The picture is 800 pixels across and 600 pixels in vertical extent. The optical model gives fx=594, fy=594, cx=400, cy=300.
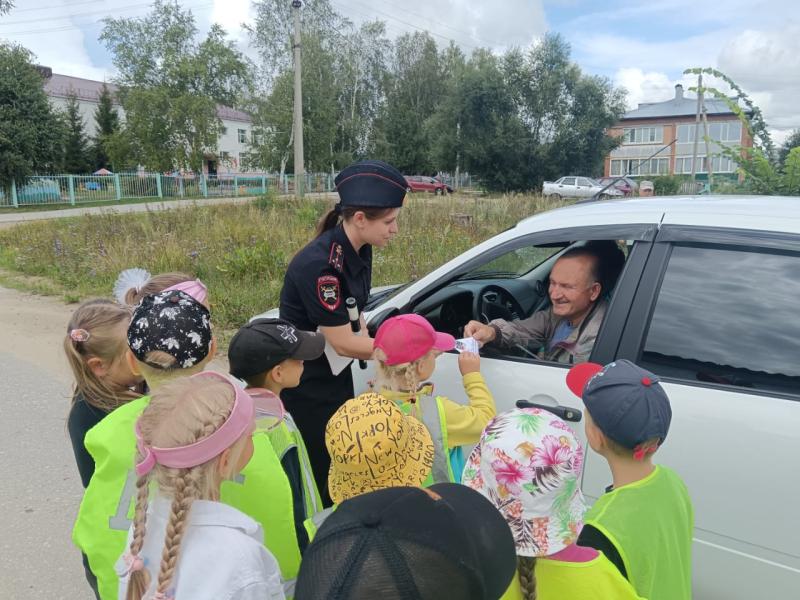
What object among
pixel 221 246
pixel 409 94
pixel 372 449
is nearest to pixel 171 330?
pixel 372 449

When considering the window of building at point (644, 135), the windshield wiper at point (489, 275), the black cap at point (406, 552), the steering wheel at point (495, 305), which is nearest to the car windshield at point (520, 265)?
the windshield wiper at point (489, 275)

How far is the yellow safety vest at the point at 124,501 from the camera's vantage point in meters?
1.63

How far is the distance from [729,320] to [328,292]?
4.89ft

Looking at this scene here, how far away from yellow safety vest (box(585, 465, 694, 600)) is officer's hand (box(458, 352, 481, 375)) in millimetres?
871

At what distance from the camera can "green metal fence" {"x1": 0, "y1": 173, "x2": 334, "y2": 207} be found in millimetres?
27234

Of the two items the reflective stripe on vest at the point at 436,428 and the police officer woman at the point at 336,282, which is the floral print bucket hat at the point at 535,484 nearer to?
the reflective stripe on vest at the point at 436,428

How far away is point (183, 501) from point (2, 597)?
2062mm

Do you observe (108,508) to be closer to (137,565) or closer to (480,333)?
(137,565)

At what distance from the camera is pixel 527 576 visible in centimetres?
128

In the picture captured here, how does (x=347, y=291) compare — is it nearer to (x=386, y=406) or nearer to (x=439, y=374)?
(x=439, y=374)

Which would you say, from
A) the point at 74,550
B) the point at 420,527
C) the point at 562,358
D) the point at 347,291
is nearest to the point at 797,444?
the point at 562,358

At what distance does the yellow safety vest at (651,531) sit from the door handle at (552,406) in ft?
1.85

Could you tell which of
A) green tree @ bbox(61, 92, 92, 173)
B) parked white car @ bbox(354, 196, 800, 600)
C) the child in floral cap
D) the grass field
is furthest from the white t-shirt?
green tree @ bbox(61, 92, 92, 173)

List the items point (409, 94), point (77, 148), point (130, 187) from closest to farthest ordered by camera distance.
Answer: point (130, 187) < point (77, 148) < point (409, 94)
